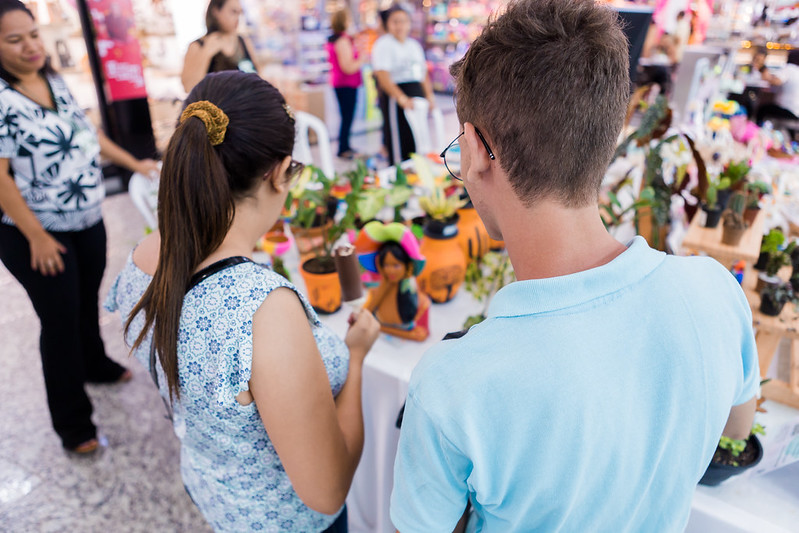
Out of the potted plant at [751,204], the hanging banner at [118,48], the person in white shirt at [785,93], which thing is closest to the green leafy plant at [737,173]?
the potted plant at [751,204]

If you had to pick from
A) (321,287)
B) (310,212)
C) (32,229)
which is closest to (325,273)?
(321,287)

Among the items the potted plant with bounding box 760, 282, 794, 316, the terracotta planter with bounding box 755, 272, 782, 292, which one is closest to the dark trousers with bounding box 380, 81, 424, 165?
the terracotta planter with bounding box 755, 272, 782, 292

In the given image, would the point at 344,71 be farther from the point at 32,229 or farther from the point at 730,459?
the point at 730,459

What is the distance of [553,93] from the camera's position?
19.3 inches

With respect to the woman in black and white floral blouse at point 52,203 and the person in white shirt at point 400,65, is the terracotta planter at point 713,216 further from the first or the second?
the person in white shirt at point 400,65

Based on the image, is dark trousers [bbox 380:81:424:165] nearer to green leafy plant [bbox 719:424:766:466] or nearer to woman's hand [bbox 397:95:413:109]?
woman's hand [bbox 397:95:413:109]

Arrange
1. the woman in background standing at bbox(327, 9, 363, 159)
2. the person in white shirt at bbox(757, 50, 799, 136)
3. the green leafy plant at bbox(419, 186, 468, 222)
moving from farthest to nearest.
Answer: the woman in background standing at bbox(327, 9, 363, 159) < the person in white shirt at bbox(757, 50, 799, 136) < the green leafy plant at bbox(419, 186, 468, 222)

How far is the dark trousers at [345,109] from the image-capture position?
5.29m

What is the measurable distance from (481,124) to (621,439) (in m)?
0.35

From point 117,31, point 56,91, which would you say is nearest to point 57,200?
point 56,91

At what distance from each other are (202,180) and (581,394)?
59 centimetres

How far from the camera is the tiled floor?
1.67 m

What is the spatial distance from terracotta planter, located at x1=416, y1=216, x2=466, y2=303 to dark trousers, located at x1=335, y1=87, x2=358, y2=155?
4.30m

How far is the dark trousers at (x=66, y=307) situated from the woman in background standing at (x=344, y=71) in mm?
3718
